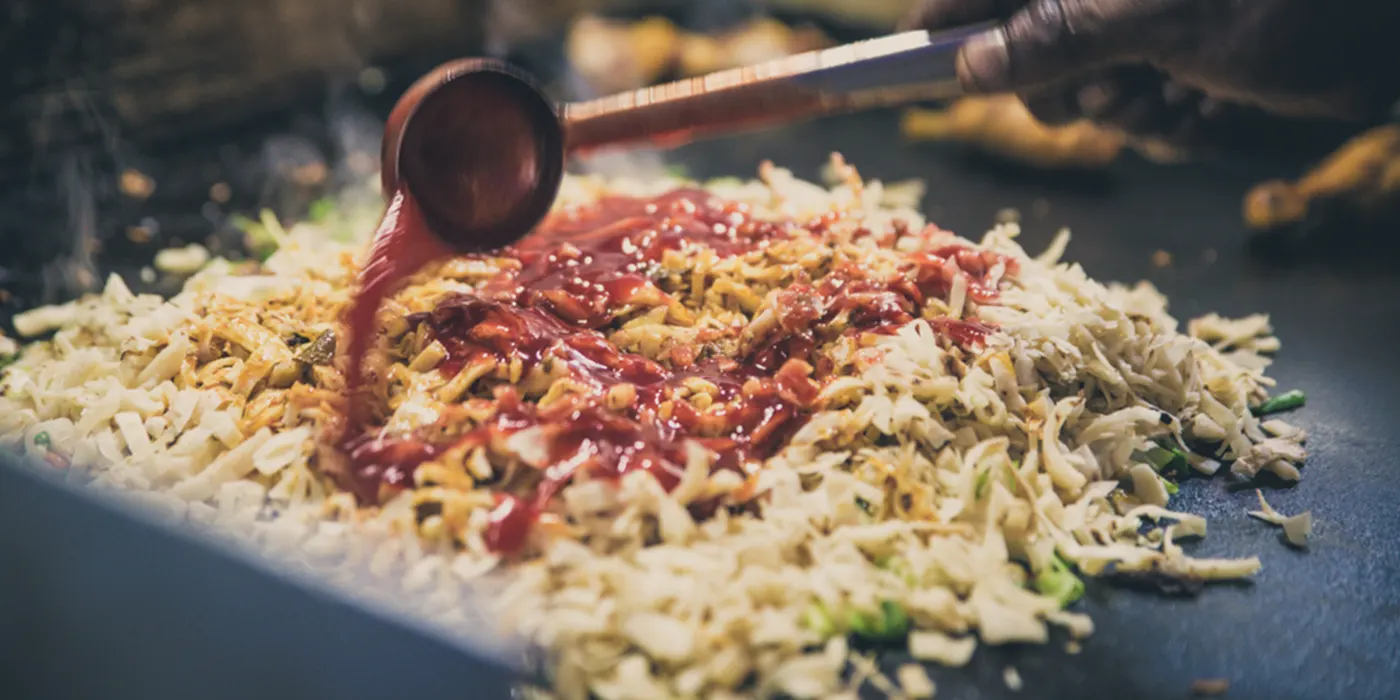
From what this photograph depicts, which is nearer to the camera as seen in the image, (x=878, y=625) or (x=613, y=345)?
(x=878, y=625)

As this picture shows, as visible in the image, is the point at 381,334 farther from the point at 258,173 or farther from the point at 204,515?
the point at 258,173

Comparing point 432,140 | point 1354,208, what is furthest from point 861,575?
point 1354,208

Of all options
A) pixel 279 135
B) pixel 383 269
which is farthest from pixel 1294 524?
pixel 279 135

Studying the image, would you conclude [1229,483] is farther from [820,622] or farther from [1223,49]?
[820,622]

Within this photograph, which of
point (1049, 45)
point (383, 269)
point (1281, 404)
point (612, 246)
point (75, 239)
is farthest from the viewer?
point (75, 239)

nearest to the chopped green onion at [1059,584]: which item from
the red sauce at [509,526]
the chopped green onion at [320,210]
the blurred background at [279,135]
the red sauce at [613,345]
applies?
the red sauce at [613,345]

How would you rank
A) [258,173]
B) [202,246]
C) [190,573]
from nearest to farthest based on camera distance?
[190,573] → [202,246] → [258,173]

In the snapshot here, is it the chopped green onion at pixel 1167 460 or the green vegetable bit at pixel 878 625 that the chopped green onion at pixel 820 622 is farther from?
the chopped green onion at pixel 1167 460
